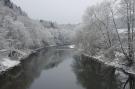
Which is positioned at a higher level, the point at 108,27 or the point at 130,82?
the point at 108,27

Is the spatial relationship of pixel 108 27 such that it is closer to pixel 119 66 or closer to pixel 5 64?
pixel 119 66

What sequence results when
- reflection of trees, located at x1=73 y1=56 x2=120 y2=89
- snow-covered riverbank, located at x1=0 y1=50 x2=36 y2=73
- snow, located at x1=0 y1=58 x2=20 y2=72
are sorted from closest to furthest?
reflection of trees, located at x1=73 y1=56 x2=120 y2=89 → snow, located at x1=0 y1=58 x2=20 y2=72 → snow-covered riverbank, located at x1=0 y1=50 x2=36 y2=73

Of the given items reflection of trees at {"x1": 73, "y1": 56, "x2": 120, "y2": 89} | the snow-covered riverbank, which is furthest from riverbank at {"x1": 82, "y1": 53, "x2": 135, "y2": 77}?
the snow-covered riverbank

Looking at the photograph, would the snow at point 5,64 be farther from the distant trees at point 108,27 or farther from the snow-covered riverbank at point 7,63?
the distant trees at point 108,27

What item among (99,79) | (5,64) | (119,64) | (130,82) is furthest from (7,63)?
(130,82)

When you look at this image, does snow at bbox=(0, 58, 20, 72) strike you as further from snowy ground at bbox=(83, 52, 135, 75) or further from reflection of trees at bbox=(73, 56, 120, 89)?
snowy ground at bbox=(83, 52, 135, 75)

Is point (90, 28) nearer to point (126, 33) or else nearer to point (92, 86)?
point (126, 33)

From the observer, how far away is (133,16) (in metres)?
28.8

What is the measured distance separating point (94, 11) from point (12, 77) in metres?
24.7

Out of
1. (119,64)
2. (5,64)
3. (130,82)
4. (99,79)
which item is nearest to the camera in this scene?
(130,82)

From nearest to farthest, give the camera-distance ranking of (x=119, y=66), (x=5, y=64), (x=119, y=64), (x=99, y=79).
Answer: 1. (x=99, y=79)
2. (x=119, y=66)
3. (x=119, y=64)
4. (x=5, y=64)

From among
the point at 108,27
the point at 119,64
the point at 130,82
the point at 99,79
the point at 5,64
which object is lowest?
the point at 99,79

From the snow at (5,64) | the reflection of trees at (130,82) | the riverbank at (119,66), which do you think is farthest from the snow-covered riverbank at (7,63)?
the reflection of trees at (130,82)

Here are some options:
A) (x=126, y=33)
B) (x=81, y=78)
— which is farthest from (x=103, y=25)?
(x=81, y=78)
